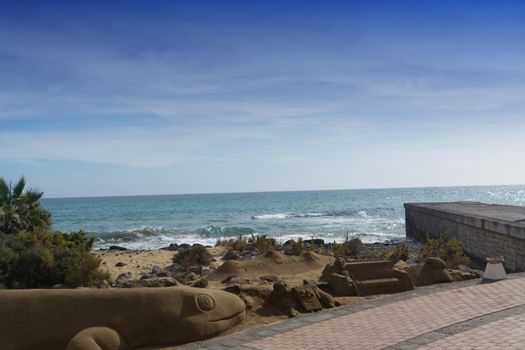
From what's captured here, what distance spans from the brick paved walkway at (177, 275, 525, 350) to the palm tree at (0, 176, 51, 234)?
13.1 meters

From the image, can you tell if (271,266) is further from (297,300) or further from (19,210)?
(19,210)

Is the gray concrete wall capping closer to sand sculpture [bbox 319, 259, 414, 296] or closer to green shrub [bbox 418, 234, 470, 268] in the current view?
green shrub [bbox 418, 234, 470, 268]

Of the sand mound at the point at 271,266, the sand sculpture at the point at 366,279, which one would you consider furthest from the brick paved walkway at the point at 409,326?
the sand mound at the point at 271,266

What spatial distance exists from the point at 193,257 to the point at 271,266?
5.64 metres

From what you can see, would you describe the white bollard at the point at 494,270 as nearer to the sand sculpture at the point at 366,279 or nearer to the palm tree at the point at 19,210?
the sand sculpture at the point at 366,279

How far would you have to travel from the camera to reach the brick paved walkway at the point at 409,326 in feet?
23.1

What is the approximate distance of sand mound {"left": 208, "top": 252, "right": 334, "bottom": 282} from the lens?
1503 centimetres

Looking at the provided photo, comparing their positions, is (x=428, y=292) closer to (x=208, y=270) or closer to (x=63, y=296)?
(x=63, y=296)

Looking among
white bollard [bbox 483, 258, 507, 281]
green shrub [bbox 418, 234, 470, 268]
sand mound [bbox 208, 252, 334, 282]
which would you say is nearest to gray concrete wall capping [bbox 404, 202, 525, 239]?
green shrub [bbox 418, 234, 470, 268]

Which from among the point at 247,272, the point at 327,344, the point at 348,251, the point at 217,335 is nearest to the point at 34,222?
the point at 247,272

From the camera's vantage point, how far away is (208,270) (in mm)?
17969

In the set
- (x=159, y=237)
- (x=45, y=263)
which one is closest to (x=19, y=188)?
(x=45, y=263)

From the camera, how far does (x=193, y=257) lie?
2041cm

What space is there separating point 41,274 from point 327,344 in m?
9.01
